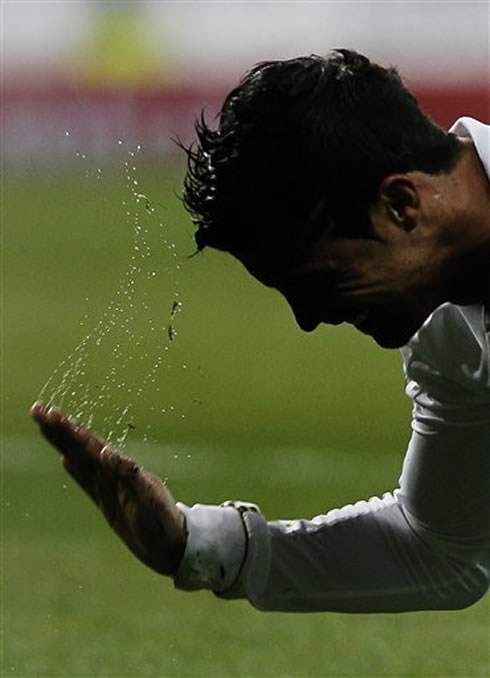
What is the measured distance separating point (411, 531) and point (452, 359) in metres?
0.53

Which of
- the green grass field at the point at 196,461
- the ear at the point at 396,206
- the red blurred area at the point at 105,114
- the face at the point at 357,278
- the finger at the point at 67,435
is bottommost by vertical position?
the red blurred area at the point at 105,114

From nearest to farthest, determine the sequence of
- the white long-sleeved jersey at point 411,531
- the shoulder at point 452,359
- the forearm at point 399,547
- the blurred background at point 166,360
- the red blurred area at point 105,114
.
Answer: the shoulder at point 452,359 → the white long-sleeved jersey at point 411,531 → the forearm at point 399,547 → the blurred background at point 166,360 → the red blurred area at point 105,114

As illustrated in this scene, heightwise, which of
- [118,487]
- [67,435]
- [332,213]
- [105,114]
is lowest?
[105,114]

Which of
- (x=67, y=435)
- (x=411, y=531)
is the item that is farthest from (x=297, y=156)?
(x=411, y=531)

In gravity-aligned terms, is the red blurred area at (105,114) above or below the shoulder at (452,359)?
below

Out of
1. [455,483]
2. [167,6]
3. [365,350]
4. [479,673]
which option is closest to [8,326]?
[365,350]

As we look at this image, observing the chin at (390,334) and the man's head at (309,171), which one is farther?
the chin at (390,334)

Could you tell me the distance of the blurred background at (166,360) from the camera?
5.94 m

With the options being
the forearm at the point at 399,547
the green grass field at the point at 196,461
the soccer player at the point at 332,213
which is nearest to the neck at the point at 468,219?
the soccer player at the point at 332,213

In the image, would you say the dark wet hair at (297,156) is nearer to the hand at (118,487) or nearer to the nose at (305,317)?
the nose at (305,317)

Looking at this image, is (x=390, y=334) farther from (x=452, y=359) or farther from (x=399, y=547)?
(x=399, y=547)

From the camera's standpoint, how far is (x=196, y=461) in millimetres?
9391

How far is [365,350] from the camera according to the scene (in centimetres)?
1415

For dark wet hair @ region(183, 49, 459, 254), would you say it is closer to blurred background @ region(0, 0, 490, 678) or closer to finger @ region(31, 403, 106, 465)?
finger @ region(31, 403, 106, 465)
